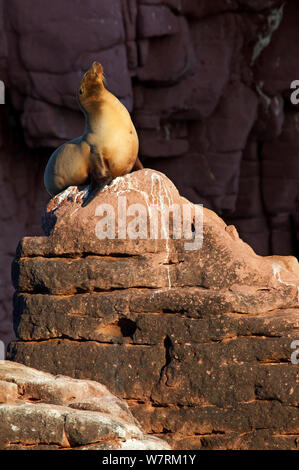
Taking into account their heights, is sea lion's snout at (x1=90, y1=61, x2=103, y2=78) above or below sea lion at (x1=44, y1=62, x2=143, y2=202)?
above

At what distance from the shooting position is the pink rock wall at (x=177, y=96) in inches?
437

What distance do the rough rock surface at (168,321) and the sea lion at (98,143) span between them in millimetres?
361

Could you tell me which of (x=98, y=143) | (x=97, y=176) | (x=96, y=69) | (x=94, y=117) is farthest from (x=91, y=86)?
(x=97, y=176)

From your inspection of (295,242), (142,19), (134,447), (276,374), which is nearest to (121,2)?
(142,19)

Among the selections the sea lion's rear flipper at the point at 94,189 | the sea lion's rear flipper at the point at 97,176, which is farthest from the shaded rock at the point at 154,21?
the sea lion's rear flipper at the point at 94,189

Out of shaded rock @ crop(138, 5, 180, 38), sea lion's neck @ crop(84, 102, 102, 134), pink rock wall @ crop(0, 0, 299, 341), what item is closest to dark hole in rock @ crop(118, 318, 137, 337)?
sea lion's neck @ crop(84, 102, 102, 134)

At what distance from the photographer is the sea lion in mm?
5957

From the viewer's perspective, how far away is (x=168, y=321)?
202 inches

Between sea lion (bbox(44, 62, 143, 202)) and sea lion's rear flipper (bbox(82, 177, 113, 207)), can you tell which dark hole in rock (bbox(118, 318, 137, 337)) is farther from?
sea lion (bbox(44, 62, 143, 202))

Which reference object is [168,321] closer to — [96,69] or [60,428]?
[60,428]

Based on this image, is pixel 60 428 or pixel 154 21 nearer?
pixel 60 428

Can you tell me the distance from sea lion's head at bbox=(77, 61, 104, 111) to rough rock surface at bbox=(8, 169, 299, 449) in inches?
30.4

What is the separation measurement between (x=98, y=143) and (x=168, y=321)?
5.57ft

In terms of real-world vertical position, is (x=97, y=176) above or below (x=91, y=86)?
below
